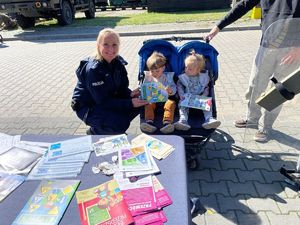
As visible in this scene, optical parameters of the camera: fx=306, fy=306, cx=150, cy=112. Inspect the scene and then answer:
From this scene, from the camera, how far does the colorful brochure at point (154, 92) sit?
306 cm

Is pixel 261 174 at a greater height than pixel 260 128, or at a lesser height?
lesser

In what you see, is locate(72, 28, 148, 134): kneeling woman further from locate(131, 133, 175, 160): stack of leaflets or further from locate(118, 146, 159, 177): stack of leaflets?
locate(118, 146, 159, 177): stack of leaflets

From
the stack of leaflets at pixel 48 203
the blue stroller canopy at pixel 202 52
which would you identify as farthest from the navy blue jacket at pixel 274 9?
the stack of leaflets at pixel 48 203

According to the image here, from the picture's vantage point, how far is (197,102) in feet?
10.5

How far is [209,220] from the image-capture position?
8.40 feet

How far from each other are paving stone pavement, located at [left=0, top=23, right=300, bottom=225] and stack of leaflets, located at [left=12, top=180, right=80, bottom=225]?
1.26m

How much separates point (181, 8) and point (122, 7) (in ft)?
31.2

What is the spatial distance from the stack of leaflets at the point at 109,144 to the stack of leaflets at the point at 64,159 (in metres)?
0.06

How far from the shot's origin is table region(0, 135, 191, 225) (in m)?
1.57

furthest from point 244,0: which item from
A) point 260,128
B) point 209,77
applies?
point 260,128

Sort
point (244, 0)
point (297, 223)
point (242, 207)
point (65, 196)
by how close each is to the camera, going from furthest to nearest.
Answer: point (244, 0) < point (242, 207) < point (297, 223) < point (65, 196)

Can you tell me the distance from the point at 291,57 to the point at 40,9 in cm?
1236

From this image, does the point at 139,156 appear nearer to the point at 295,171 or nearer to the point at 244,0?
the point at 295,171

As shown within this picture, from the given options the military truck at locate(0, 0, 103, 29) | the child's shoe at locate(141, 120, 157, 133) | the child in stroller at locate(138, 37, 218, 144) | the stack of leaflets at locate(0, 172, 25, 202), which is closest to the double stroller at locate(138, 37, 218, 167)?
the child in stroller at locate(138, 37, 218, 144)
